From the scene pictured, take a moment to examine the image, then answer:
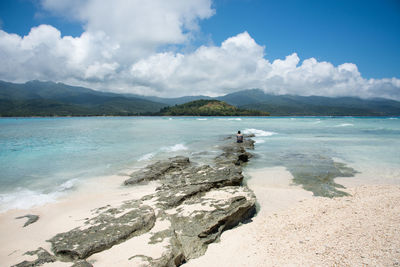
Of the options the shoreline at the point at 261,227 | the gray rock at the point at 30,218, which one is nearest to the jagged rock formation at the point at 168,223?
the shoreline at the point at 261,227

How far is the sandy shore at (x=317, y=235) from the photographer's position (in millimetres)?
4434

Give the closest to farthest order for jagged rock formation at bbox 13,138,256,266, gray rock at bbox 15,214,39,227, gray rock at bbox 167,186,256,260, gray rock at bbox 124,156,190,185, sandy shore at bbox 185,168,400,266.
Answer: sandy shore at bbox 185,168,400,266
jagged rock formation at bbox 13,138,256,266
gray rock at bbox 167,186,256,260
gray rock at bbox 15,214,39,227
gray rock at bbox 124,156,190,185

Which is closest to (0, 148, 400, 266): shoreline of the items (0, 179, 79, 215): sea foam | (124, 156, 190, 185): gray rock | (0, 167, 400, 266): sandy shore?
(0, 167, 400, 266): sandy shore

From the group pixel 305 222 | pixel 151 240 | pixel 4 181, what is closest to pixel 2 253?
pixel 151 240

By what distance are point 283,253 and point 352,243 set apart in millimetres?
1607

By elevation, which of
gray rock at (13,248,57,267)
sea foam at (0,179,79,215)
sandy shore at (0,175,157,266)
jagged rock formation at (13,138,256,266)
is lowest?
sea foam at (0,179,79,215)

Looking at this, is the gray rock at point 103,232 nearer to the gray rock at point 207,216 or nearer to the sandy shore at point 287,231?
the sandy shore at point 287,231

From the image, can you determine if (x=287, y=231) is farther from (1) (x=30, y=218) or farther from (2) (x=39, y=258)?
(1) (x=30, y=218)

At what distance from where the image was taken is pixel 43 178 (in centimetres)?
1230

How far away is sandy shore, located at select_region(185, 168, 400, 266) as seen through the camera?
4.43 m

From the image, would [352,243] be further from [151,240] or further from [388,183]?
[388,183]

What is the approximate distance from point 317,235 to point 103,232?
5.46 meters

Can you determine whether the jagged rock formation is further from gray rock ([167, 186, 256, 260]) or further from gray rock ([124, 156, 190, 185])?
gray rock ([124, 156, 190, 185])

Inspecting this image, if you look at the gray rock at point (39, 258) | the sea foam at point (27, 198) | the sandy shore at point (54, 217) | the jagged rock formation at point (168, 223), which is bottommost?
the sea foam at point (27, 198)
